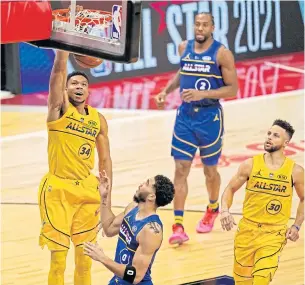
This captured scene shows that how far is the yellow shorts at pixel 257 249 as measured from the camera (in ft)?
27.7

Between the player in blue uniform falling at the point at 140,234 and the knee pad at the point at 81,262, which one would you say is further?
the knee pad at the point at 81,262

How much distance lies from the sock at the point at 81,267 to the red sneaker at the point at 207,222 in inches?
99.2

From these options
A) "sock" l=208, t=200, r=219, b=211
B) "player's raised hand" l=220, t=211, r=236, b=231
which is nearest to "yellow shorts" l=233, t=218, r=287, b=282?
"player's raised hand" l=220, t=211, r=236, b=231

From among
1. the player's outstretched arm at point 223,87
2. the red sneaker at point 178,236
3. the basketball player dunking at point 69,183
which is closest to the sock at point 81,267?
the basketball player dunking at point 69,183

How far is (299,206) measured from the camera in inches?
335

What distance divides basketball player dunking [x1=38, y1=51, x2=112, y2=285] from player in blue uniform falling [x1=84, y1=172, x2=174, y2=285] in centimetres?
76

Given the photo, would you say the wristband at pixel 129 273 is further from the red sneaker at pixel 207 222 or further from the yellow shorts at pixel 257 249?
the red sneaker at pixel 207 222

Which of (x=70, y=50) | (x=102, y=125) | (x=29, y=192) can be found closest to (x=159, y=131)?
(x=29, y=192)

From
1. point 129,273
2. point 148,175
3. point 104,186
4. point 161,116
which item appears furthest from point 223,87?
point 161,116

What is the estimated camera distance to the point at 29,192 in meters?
12.1

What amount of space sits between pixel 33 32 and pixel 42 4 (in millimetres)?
196

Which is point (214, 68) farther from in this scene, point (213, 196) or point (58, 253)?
point (58, 253)

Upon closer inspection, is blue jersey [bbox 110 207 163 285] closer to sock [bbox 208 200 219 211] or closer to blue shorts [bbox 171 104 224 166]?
blue shorts [bbox 171 104 224 166]

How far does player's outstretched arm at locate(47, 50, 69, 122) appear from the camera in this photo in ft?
27.2
